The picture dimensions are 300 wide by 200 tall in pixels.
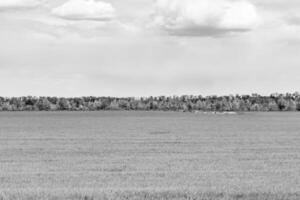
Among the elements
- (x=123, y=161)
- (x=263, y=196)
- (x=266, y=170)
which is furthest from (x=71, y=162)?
(x=263, y=196)

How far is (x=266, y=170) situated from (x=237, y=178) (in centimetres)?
313

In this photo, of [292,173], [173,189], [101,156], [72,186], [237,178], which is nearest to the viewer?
[173,189]

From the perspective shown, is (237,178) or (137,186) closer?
(137,186)

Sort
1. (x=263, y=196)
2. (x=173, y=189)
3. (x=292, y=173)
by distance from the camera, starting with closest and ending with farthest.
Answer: (x=263, y=196)
(x=173, y=189)
(x=292, y=173)

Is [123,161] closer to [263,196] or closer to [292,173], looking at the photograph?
[292,173]

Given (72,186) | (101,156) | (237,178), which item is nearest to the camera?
(72,186)

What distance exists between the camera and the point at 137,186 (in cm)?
1786

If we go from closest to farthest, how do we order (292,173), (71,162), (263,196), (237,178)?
(263,196) < (237,178) < (292,173) < (71,162)

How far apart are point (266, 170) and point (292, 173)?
130 centimetres

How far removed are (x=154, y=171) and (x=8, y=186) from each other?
234 inches

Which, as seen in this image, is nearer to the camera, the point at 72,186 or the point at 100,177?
the point at 72,186

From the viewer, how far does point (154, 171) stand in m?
22.4

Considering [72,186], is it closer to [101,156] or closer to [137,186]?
[137,186]

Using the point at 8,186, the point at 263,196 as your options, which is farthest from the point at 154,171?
the point at 263,196
